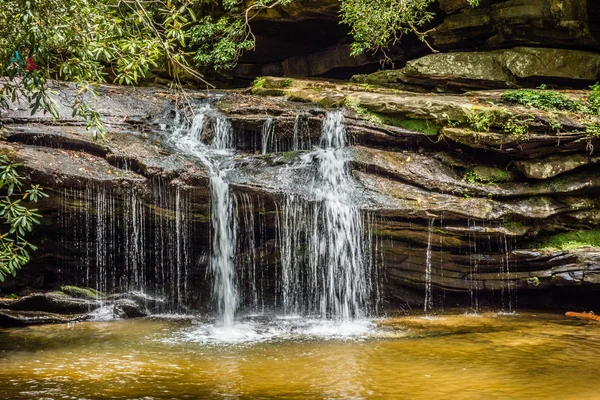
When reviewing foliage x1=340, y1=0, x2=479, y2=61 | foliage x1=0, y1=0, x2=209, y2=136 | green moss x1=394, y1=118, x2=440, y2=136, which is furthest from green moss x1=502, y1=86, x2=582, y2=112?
foliage x1=0, y1=0, x2=209, y2=136

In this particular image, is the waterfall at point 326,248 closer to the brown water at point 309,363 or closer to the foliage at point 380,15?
the brown water at point 309,363

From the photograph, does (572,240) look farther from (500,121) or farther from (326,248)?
(326,248)

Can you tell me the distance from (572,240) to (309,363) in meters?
6.60

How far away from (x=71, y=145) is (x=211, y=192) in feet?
9.54

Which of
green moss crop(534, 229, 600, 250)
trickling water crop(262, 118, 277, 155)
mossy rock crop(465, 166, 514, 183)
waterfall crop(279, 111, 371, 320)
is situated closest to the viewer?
green moss crop(534, 229, 600, 250)

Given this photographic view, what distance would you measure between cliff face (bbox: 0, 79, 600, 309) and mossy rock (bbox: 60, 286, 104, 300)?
681mm

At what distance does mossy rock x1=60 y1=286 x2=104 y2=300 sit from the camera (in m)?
11.3

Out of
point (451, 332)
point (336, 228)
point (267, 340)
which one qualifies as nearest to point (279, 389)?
point (267, 340)

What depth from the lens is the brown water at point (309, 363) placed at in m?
6.33

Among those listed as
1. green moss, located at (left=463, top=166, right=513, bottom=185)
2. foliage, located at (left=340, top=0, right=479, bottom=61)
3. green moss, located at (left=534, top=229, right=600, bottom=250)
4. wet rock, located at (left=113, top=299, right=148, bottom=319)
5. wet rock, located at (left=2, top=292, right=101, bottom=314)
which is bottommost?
wet rock, located at (left=113, top=299, right=148, bottom=319)

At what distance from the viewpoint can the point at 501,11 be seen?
14.4m

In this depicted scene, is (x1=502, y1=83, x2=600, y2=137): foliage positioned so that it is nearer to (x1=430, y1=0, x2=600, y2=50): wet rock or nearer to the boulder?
the boulder

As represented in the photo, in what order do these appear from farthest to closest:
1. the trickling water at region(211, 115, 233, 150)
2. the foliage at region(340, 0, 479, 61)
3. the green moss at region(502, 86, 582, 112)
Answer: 1. the trickling water at region(211, 115, 233, 150)
2. the foliage at region(340, 0, 479, 61)
3. the green moss at region(502, 86, 582, 112)

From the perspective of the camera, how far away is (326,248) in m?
11.6
